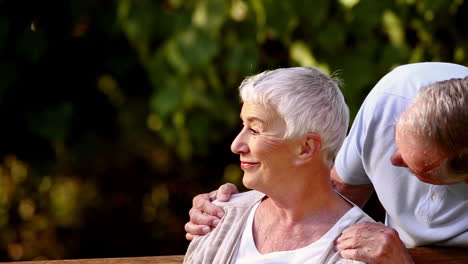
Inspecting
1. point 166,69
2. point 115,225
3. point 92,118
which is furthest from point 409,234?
point 115,225

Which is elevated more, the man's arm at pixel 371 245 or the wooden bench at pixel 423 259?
the man's arm at pixel 371 245

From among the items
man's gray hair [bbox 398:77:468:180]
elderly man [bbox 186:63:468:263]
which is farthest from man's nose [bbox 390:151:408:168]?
man's gray hair [bbox 398:77:468:180]

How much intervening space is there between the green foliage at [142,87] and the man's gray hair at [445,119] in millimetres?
1787

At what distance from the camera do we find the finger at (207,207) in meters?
2.17

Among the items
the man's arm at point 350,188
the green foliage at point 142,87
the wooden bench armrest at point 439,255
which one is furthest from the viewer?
the green foliage at point 142,87

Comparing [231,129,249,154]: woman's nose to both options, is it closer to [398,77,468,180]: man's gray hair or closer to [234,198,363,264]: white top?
[234,198,363,264]: white top

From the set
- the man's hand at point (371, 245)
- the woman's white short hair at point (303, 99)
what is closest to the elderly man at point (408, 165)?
the man's hand at point (371, 245)

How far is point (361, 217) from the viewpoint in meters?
2.00

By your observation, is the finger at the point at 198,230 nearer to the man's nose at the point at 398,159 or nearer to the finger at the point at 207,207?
the finger at the point at 207,207

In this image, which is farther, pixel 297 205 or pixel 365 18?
pixel 365 18

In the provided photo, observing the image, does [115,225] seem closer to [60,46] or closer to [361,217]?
[60,46]

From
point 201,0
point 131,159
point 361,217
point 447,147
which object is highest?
point 201,0

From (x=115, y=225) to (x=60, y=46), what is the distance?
1.10m

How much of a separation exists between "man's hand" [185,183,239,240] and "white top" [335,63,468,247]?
433mm
